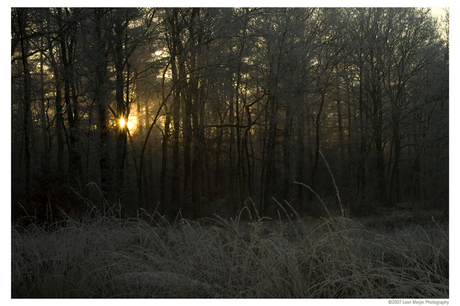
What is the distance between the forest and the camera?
7.82m

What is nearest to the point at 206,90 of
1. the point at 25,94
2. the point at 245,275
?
the point at 25,94

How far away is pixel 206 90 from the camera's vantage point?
1070 centimetres

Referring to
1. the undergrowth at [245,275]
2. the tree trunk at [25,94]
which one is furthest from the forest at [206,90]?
the undergrowth at [245,275]

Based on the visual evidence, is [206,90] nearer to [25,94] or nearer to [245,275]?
[25,94]

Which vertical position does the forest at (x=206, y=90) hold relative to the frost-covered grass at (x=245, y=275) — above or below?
above

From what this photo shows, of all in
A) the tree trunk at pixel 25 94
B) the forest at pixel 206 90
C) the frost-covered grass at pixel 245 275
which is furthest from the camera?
the forest at pixel 206 90

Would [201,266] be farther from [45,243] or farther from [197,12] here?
[197,12]

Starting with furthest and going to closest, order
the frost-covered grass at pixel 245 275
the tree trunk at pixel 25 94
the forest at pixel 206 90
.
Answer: the forest at pixel 206 90 < the tree trunk at pixel 25 94 < the frost-covered grass at pixel 245 275

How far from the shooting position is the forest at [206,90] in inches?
308

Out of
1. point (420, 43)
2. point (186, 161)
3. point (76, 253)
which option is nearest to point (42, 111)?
point (186, 161)

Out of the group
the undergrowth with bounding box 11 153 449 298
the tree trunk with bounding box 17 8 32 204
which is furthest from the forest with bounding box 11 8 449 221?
the undergrowth with bounding box 11 153 449 298

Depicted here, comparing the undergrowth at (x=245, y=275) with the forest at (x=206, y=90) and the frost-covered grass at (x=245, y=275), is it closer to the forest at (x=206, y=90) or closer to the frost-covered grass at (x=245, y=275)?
the frost-covered grass at (x=245, y=275)

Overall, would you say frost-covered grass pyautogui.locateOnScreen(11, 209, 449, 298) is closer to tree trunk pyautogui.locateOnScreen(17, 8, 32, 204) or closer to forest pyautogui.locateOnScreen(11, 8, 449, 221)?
forest pyautogui.locateOnScreen(11, 8, 449, 221)

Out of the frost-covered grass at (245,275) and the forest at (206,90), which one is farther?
the forest at (206,90)
